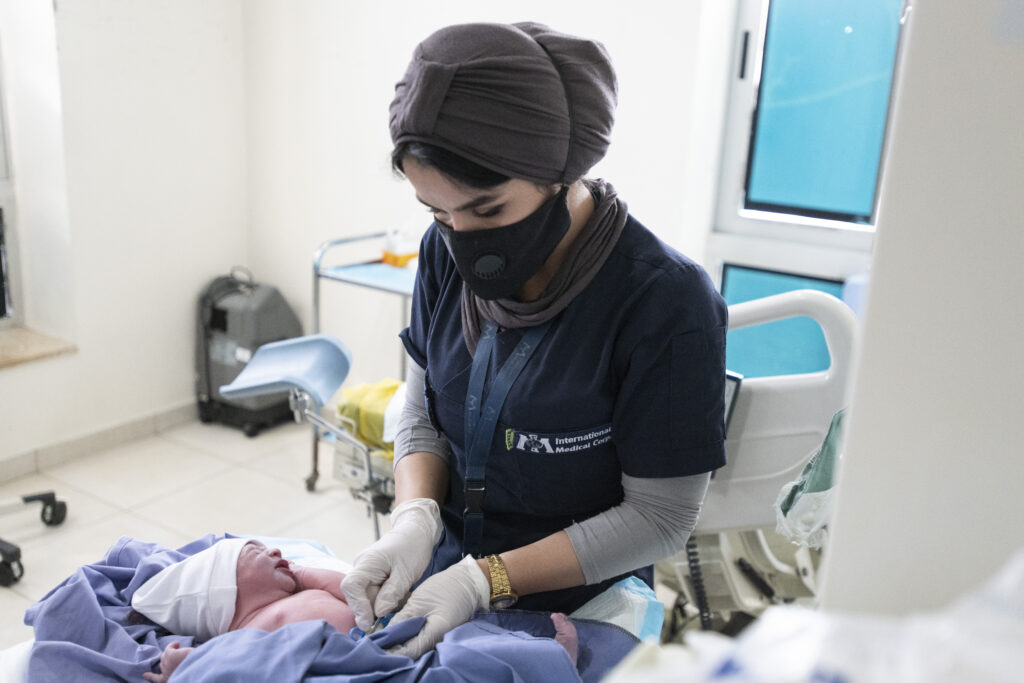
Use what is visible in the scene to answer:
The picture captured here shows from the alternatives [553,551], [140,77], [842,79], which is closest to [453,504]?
[553,551]

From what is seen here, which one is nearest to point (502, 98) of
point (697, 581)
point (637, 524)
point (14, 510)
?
point (637, 524)

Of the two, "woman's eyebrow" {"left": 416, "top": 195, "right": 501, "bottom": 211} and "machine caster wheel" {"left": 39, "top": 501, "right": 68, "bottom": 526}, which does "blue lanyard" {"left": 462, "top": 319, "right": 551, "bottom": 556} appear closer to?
"woman's eyebrow" {"left": 416, "top": 195, "right": 501, "bottom": 211}

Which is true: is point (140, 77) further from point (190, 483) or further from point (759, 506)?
point (759, 506)

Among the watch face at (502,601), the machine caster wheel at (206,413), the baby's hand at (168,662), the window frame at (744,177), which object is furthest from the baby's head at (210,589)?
the machine caster wheel at (206,413)

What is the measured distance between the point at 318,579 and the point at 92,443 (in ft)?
8.26

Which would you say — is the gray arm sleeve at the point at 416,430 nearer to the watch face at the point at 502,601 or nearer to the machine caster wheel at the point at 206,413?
the watch face at the point at 502,601

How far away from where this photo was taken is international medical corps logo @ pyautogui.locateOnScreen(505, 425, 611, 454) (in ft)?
4.47

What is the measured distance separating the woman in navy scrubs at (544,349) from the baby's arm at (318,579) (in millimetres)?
152

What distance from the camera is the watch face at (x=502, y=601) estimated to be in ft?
4.46

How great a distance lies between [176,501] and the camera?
3.28 meters

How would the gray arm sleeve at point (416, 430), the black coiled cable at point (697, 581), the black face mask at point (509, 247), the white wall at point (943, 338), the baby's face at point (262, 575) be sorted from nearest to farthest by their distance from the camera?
1. the white wall at point (943, 338)
2. the black face mask at point (509, 247)
3. the baby's face at point (262, 575)
4. the gray arm sleeve at point (416, 430)
5. the black coiled cable at point (697, 581)

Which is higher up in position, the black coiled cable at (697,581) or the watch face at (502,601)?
the watch face at (502,601)

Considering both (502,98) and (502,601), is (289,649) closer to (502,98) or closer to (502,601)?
(502,601)

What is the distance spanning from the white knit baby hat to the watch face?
1.45 feet
